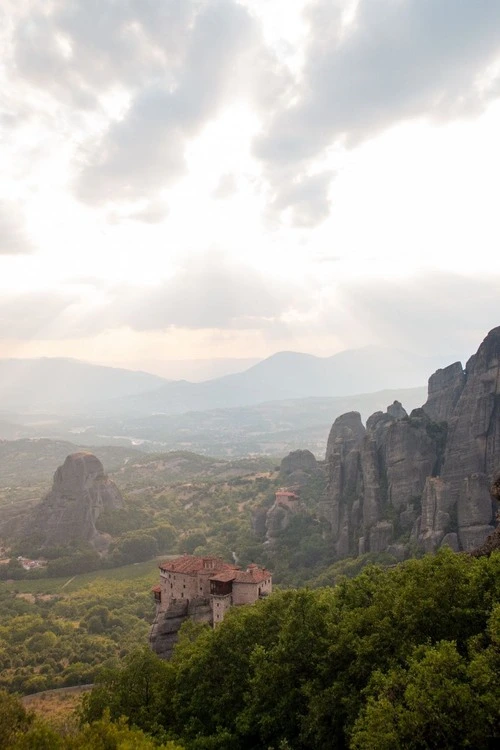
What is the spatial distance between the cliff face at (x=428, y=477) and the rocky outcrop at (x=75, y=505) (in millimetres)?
57631

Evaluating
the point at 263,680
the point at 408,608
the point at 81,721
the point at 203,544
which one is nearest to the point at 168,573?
the point at 81,721

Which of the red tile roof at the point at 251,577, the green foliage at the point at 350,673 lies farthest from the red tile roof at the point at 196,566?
the green foliage at the point at 350,673

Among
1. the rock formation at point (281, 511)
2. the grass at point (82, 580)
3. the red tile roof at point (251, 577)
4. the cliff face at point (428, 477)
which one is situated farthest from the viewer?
the rock formation at point (281, 511)

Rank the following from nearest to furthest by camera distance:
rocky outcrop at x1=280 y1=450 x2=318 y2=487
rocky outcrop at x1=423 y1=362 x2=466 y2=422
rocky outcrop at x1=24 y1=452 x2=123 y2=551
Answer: rocky outcrop at x1=423 y1=362 x2=466 y2=422 < rocky outcrop at x1=24 y1=452 x2=123 y2=551 < rocky outcrop at x1=280 y1=450 x2=318 y2=487

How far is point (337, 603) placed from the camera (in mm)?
32531

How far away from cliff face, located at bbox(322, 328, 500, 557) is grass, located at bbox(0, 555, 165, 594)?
37371mm

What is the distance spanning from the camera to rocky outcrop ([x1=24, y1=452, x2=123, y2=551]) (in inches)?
4599

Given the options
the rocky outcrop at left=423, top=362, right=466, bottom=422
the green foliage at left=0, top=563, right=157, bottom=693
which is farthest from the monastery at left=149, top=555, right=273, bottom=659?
the rocky outcrop at left=423, top=362, right=466, bottom=422

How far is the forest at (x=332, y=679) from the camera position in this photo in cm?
1844

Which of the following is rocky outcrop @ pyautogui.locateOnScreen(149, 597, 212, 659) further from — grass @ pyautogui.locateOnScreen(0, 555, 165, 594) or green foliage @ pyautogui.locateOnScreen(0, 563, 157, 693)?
grass @ pyautogui.locateOnScreen(0, 555, 165, 594)

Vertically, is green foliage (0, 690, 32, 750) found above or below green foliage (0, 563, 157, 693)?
above

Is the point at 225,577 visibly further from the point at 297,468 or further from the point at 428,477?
the point at 297,468

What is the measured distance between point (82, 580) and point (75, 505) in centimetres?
2543

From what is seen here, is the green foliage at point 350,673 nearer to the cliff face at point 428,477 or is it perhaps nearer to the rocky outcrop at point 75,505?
the cliff face at point 428,477
